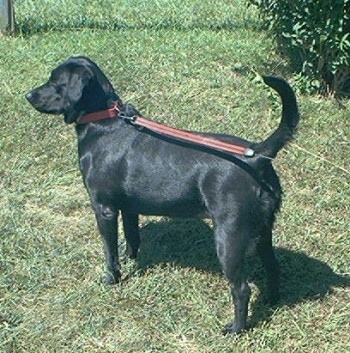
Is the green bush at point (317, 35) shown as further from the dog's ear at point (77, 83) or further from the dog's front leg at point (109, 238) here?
the dog's front leg at point (109, 238)

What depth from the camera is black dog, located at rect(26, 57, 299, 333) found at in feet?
14.0

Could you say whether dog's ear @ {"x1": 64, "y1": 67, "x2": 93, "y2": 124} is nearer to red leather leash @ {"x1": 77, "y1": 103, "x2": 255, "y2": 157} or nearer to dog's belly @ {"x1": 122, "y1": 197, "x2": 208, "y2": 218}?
red leather leash @ {"x1": 77, "y1": 103, "x2": 255, "y2": 157}

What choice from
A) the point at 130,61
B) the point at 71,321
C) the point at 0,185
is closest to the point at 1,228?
the point at 0,185

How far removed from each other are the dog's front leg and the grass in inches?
3.9

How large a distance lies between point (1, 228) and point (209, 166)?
1820 mm

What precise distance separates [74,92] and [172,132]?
0.66 metres

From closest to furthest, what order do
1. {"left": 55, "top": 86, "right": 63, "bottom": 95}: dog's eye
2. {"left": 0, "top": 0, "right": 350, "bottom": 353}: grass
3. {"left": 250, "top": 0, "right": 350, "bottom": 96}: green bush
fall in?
{"left": 0, "top": 0, "right": 350, "bottom": 353}: grass
{"left": 55, "top": 86, "right": 63, "bottom": 95}: dog's eye
{"left": 250, "top": 0, "right": 350, "bottom": 96}: green bush

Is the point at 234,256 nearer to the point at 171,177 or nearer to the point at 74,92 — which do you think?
the point at 171,177

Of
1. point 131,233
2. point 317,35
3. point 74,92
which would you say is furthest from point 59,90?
point 317,35

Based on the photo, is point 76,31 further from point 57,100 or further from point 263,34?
point 57,100

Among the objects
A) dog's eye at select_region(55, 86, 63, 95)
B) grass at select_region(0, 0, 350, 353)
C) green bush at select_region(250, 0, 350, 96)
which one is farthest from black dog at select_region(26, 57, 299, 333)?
green bush at select_region(250, 0, 350, 96)

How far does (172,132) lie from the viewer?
4.37 meters

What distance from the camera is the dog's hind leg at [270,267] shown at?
15.3 ft

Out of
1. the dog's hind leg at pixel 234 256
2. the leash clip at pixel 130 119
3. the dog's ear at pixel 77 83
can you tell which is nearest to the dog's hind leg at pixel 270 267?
the dog's hind leg at pixel 234 256
